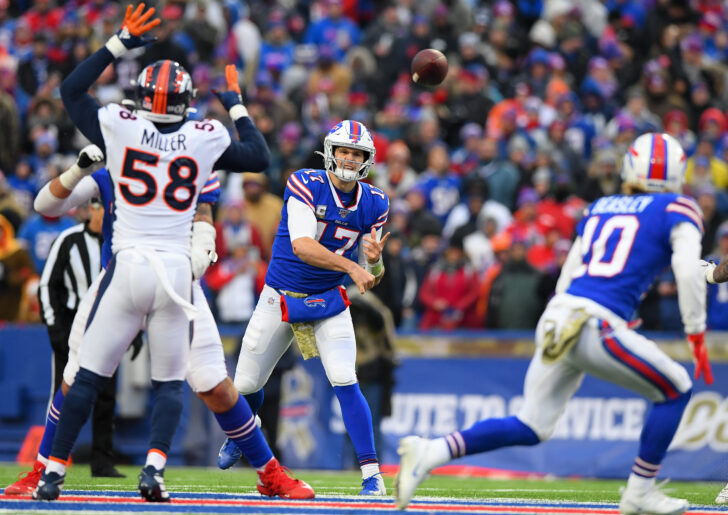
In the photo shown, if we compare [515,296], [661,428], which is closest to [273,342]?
[661,428]

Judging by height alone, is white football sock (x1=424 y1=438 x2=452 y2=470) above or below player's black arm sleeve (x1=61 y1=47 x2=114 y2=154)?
below

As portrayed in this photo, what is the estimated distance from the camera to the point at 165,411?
611 cm

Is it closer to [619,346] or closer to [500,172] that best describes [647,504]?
[619,346]

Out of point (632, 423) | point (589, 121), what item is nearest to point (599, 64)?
point (589, 121)

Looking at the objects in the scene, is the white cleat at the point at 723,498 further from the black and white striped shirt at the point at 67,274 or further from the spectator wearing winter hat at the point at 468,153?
the spectator wearing winter hat at the point at 468,153

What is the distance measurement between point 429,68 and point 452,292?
4.33m

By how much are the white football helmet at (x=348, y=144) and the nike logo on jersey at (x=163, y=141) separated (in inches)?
55.2

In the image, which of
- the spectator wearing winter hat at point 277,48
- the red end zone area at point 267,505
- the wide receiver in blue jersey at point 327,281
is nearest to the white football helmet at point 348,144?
the wide receiver in blue jersey at point 327,281

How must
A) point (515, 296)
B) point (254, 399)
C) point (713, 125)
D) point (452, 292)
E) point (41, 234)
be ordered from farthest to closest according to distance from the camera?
point (713, 125), point (41, 234), point (452, 292), point (515, 296), point (254, 399)

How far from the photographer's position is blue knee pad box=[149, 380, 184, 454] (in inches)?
240

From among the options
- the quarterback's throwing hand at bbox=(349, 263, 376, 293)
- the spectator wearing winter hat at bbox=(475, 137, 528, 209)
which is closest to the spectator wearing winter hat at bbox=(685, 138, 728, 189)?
the spectator wearing winter hat at bbox=(475, 137, 528, 209)

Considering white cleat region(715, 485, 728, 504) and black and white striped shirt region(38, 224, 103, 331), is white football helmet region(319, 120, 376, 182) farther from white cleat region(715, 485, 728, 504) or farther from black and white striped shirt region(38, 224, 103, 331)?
white cleat region(715, 485, 728, 504)

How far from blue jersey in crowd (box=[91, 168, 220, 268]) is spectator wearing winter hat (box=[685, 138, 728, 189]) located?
802 cm

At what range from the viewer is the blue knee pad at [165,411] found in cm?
609
